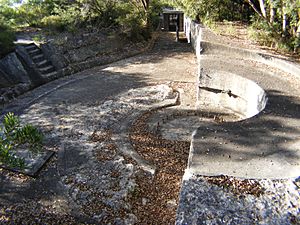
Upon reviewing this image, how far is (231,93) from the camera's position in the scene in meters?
6.95

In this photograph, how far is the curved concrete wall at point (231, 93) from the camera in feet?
20.4

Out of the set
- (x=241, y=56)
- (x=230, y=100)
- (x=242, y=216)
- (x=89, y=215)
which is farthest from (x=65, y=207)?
(x=241, y=56)

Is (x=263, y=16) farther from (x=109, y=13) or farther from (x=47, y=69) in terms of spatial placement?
(x=47, y=69)

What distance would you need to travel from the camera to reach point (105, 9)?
12.3 metres

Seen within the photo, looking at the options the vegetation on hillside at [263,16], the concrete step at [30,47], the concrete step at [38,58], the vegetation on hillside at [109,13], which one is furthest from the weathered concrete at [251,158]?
the concrete step at [30,47]

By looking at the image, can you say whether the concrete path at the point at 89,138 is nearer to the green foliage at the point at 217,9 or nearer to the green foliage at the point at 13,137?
the green foliage at the point at 13,137

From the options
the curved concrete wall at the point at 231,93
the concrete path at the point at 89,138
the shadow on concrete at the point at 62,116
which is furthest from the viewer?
the curved concrete wall at the point at 231,93

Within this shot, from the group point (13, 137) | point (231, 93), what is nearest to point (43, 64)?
point (231, 93)

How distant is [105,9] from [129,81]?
5.38 metres

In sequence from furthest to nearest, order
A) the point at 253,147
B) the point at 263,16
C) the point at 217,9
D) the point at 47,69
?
the point at 217,9 → the point at 263,16 → the point at 47,69 → the point at 253,147

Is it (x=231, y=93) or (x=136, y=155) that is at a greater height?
(x=231, y=93)

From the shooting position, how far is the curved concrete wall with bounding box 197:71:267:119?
6223 millimetres

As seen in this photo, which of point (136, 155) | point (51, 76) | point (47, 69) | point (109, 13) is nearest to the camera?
point (136, 155)

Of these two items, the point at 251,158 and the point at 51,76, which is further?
the point at 51,76
